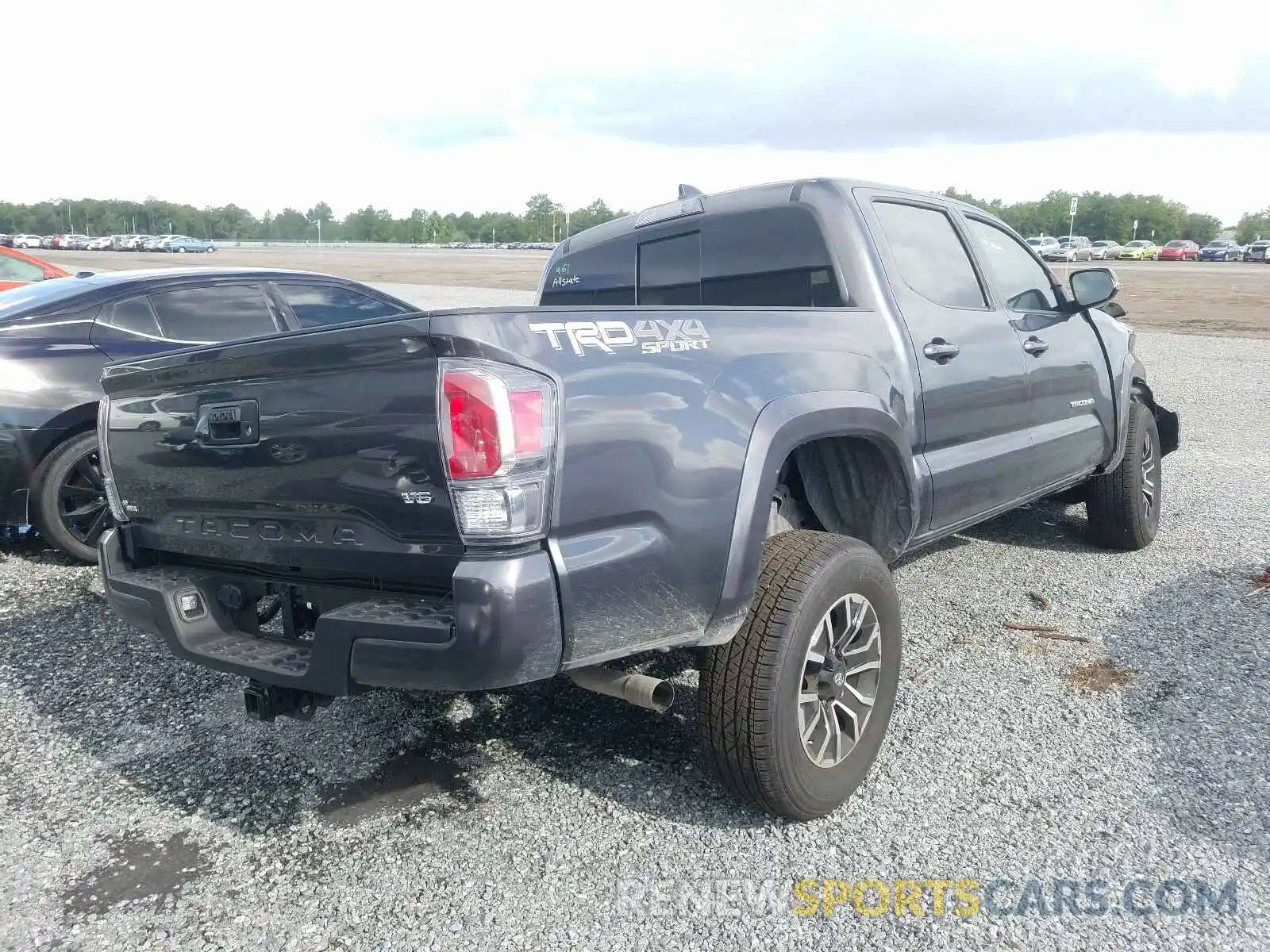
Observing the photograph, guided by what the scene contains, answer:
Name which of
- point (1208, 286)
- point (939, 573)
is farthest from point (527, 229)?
point (939, 573)

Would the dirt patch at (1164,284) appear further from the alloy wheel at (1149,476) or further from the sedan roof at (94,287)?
the sedan roof at (94,287)

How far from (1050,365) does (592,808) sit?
298cm

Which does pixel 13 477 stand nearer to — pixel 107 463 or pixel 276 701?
pixel 107 463

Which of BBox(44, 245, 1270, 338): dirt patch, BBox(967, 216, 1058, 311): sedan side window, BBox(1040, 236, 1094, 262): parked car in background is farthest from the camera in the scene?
BBox(1040, 236, 1094, 262): parked car in background

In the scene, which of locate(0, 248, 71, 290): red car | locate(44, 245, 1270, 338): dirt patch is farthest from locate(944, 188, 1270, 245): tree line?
locate(0, 248, 71, 290): red car

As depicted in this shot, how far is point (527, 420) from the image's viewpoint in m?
2.25

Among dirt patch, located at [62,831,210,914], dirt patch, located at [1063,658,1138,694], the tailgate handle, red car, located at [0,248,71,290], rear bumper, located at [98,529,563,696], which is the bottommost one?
dirt patch, located at [62,831,210,914]

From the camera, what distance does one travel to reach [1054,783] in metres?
3.12

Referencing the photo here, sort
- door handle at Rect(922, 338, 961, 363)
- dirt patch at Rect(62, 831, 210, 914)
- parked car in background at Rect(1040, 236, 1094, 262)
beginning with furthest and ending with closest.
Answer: parked car in background at Rect(1040, 236, 1094, 262), door handle at Rect(922, 338, 961, 363), dirt patch at Rect(62, 831, 210, 914)

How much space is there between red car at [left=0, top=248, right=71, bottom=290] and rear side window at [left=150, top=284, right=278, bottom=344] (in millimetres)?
5626

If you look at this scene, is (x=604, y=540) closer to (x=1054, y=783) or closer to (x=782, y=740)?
(x=782, y=740)

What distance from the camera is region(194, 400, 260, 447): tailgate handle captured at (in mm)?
2625

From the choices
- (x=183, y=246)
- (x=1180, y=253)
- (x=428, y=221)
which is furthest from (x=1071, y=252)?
(x=428, y=221)

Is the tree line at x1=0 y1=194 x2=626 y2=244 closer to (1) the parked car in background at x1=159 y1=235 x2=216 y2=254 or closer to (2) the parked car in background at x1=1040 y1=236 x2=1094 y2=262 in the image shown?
(1) the parked car in background at x1=159 y1=235 x2=216 y2=254
